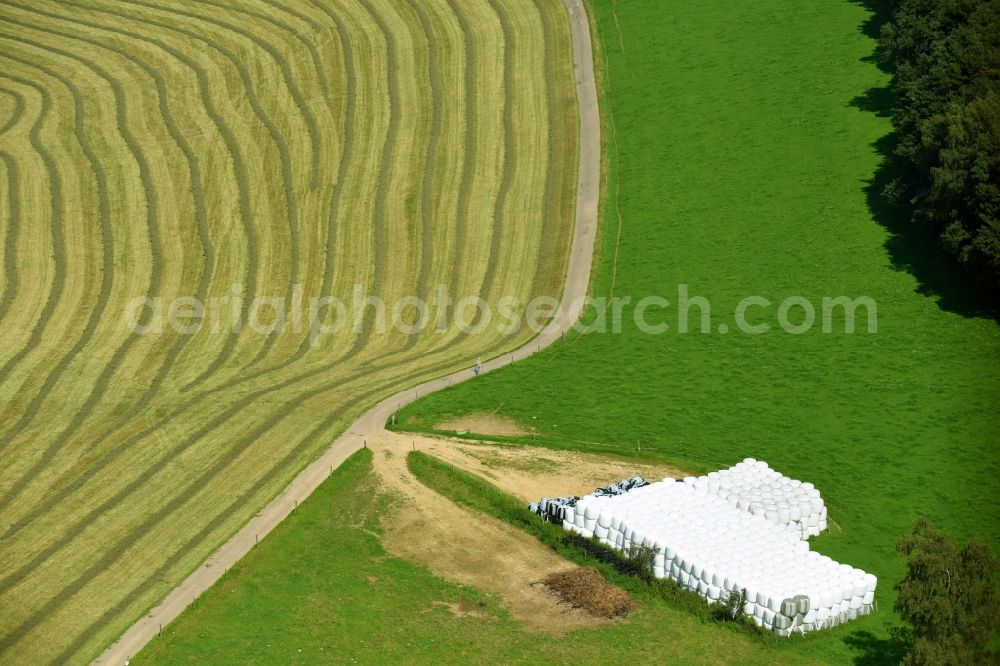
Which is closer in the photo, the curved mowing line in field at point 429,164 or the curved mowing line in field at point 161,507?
the curved mowing line in field at point 161,507

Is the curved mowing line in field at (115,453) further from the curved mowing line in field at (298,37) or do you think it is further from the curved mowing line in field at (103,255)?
the curved mowing line in field at (298,37)

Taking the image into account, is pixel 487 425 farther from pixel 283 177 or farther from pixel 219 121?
pixel 219 121

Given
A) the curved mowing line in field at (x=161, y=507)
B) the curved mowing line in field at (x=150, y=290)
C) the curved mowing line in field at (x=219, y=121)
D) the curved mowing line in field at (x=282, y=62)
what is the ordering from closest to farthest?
the curved mowing line in field at (x=161, y=507) < the curved mowing line in field at (x=150, y=290) < the curved mowing line in field at (x=219, y=121) < the curved mowing line in field at (x=282, y=62)

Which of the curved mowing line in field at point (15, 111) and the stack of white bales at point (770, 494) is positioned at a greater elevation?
the curved mowing line in field at point (15, 111)

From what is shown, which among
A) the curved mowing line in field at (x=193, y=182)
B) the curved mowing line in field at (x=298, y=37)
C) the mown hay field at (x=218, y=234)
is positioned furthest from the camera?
the curved mowing line in field at (x=298, y=37)

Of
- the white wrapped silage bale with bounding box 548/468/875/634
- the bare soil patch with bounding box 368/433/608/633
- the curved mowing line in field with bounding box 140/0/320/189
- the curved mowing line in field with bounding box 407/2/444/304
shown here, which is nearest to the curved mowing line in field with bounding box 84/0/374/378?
the curved mowing line in field with bounding box 140/0/320/189

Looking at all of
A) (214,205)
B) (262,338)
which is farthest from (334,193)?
(262,338)

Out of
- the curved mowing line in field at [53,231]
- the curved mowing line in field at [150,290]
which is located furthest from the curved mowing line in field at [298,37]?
the curved mowing line in field at [53,231]
